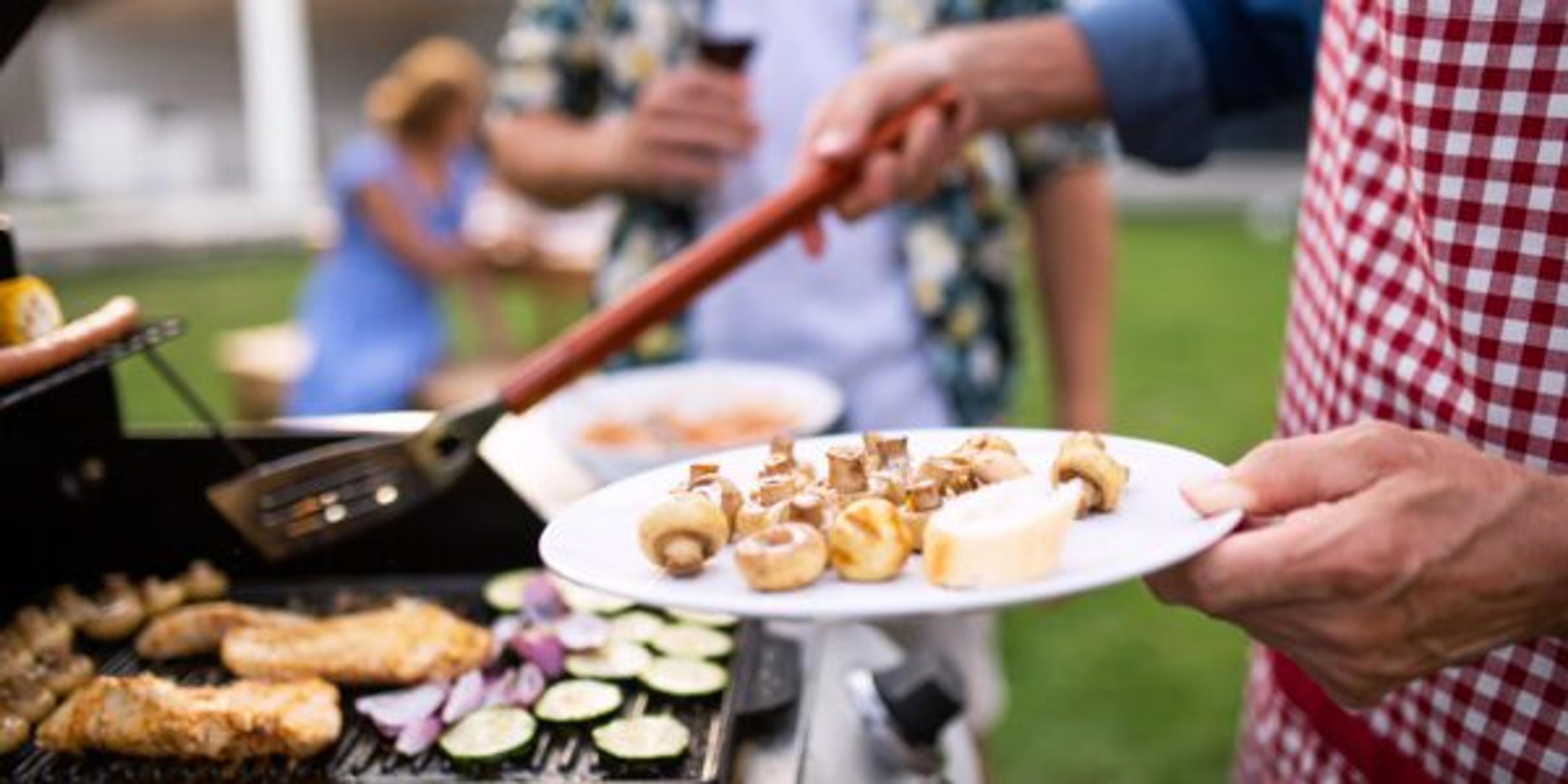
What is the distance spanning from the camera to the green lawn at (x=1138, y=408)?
13.7ft

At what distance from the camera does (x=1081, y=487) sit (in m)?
1.08

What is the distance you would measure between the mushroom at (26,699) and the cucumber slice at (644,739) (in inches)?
24.8

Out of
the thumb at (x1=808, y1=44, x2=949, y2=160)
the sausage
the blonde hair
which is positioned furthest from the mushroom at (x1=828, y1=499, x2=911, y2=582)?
the blonde hair

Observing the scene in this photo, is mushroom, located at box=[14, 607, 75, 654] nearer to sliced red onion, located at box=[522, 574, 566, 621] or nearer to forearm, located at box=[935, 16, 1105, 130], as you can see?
sliced red onion, located at box=[522, 574, 566, 621]

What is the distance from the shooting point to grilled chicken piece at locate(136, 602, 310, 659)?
1663 mm

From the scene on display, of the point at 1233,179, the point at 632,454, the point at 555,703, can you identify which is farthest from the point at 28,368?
the point at 1233,179

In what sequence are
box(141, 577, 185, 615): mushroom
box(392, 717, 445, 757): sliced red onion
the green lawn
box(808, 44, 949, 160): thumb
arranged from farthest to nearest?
the green lawn < box(808, 44, 949, 160): thumb < box(141, 577, 185, 615): mushroom < box(392, 717, 445, 757): sliced red onion

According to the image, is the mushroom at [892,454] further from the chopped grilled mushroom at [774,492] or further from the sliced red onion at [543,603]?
the sliced red onion at [543,603]

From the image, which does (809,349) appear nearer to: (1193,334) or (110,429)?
(110,429)

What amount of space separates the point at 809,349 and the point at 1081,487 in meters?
1.70

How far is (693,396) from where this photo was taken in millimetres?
2309

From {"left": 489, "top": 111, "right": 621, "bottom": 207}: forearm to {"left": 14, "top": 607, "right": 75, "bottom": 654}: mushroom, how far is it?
1.38m

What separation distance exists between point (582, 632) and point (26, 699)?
63cm

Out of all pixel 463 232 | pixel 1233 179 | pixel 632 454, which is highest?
pixel 632 454
